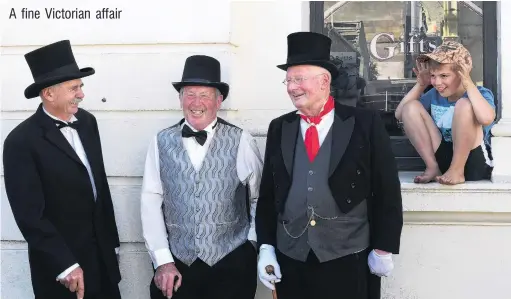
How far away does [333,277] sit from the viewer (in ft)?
11.0

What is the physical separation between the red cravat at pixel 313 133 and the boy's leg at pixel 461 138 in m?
0.78

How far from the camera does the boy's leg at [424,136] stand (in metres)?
4.04

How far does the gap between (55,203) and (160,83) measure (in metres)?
1.05

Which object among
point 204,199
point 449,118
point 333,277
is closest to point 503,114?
point 449,118

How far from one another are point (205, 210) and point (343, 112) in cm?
82

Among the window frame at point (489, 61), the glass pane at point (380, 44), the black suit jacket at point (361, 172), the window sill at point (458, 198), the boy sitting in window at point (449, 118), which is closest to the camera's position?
the black suit jacket at point (361, 172)

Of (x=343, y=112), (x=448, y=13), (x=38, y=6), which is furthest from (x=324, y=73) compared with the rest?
(x=38, y=6)

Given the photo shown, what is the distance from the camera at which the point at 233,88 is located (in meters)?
4.21

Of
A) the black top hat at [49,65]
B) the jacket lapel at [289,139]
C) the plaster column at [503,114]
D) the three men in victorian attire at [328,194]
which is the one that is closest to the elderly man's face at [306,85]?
the three men in victorian attire at [328,194]

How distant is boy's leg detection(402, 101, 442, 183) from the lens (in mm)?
4043

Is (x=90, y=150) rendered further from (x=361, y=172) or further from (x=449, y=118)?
(x=449, y=118)

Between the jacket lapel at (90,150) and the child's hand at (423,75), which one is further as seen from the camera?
the child's hand at (423,75)

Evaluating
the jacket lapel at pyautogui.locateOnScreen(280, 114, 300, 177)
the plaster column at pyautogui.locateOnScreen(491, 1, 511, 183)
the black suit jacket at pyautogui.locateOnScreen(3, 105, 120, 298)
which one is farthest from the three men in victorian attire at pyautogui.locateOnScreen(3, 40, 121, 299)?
the plaster column at pyautogui.locateOnScreen(491, 1, 511, 183)

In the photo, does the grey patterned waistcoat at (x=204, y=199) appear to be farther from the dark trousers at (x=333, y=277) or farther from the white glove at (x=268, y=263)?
the dark trousers at (x=333, y=277)
